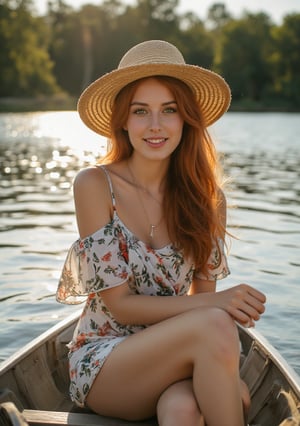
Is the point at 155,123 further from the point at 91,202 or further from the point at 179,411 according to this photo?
the point at 179,411

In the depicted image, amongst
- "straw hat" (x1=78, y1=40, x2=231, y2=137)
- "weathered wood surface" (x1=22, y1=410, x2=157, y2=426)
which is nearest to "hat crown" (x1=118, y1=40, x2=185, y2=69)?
"straw hat" (x1=78, y1=40, x2=231, y2=137)

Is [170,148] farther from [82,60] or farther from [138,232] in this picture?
[82,60]

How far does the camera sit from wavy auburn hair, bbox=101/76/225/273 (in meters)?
3.70

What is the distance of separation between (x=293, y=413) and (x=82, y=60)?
3013 inches

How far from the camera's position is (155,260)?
360 cm

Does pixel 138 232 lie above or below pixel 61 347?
above

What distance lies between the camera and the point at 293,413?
A: 3.20 m

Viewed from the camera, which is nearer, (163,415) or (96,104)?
(163,415)

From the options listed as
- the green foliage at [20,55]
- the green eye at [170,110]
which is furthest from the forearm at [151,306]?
the green foliage at [20,55]

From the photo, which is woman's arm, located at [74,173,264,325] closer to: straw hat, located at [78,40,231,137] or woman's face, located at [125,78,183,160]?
woman's face, located at [125,78,183,160]

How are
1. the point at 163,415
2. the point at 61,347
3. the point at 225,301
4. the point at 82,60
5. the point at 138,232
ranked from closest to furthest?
the point at 163,415
the point at 225,301
the point at 138,232
the point at 61,347
the point at 82,60

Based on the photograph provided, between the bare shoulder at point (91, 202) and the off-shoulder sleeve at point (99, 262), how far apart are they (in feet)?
0.14

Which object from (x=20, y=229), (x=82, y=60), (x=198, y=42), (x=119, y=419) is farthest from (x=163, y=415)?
(x=198, y=42)

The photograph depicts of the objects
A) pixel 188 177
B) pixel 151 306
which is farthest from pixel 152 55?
pixel 151 306
